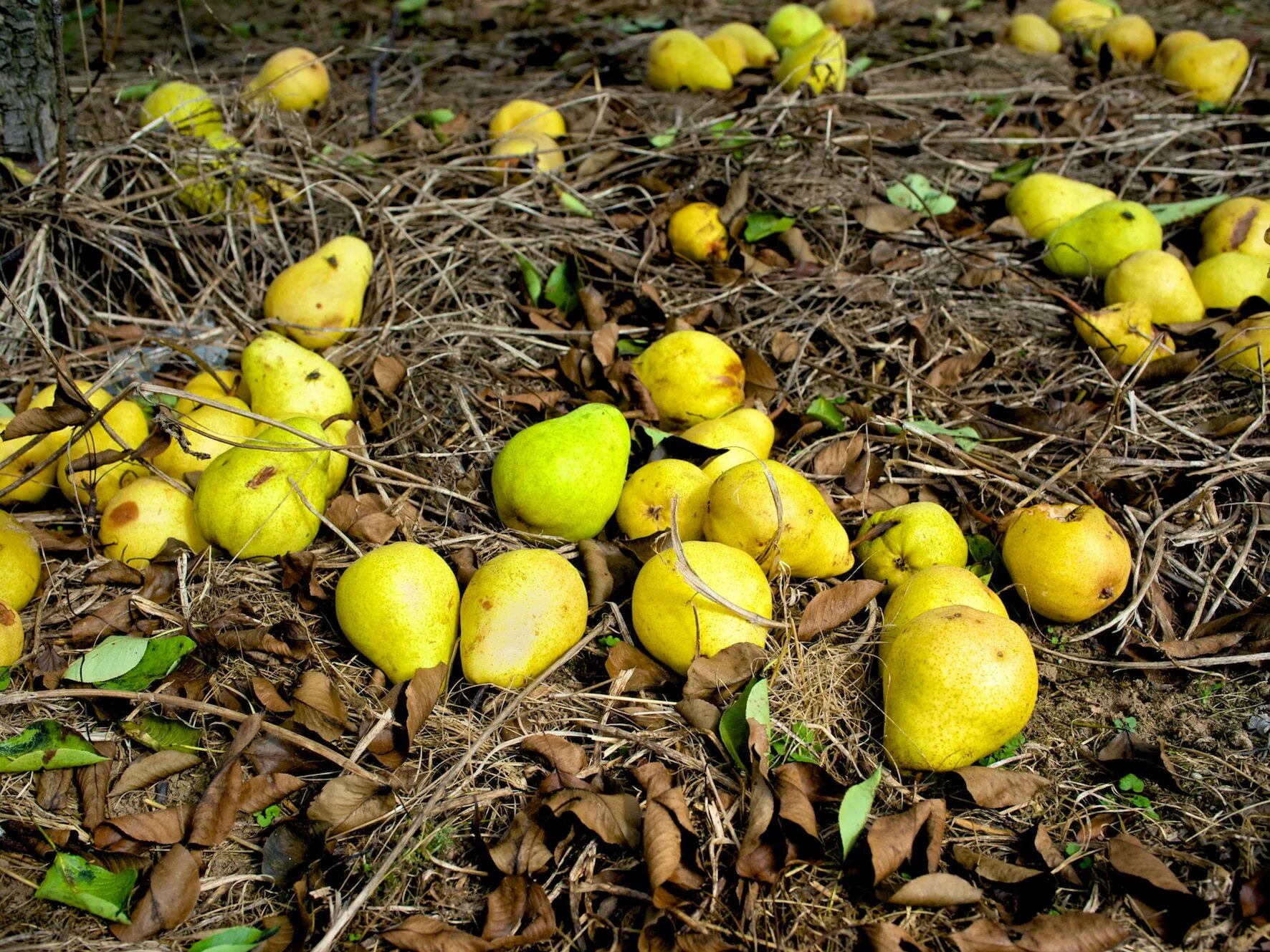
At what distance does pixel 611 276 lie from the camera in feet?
12.8

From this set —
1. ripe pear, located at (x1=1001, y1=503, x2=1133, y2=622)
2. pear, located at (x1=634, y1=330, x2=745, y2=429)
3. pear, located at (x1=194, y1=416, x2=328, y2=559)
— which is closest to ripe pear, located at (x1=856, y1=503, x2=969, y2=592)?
ripe pear, located at (x1=1001, y1=503, x2=1133, y2=622)

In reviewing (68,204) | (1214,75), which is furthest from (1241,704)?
(68,204)

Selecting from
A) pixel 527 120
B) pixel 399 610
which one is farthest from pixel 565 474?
pixel 527 120

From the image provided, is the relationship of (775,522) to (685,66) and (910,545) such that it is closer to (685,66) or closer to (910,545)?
(910,545)

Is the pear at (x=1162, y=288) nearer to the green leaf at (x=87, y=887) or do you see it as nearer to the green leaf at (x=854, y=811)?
the green leaf at (x=854, y=811)

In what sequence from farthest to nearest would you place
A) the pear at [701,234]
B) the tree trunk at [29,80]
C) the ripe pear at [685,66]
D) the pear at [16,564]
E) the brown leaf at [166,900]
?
the ripe pear at [685,66] < the pear at [701,234] < the tree trunk at [29,80] < the pear at [16,564] < the brown leaf at [166,900]

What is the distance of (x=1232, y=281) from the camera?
11.9ft

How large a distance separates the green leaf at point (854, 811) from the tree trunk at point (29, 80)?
365 cm

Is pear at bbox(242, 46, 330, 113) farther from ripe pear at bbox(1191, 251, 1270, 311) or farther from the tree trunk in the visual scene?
ripe pear at bbox(1191, 251, 1270, 311)

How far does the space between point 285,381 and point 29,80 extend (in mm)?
1849

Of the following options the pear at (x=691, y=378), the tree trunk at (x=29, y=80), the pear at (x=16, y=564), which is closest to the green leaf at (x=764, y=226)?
the pear at (x=691, y=378)

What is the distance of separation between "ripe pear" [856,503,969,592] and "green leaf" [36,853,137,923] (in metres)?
2.11

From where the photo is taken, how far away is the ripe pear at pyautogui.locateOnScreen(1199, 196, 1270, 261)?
3.80 m

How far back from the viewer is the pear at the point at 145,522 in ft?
9.05
